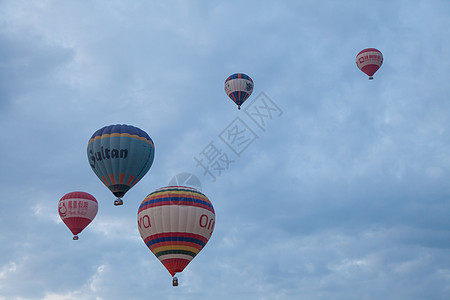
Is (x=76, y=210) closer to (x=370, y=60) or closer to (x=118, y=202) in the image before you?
(x=118, y=202)

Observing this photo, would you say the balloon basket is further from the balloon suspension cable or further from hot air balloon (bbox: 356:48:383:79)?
hot air balloon (bbox: 356:48:383:79)

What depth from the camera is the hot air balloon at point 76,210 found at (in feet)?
164

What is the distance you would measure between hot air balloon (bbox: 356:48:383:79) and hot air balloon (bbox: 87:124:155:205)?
2593 centimetres

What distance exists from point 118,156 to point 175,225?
7.65 metres

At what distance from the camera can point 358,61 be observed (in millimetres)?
56812

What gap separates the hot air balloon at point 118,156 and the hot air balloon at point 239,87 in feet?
59.3

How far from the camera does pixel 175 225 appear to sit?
3541 cm

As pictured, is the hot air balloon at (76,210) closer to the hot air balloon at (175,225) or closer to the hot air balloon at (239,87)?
the hot air balloon at (175,225)

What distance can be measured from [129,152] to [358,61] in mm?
27831

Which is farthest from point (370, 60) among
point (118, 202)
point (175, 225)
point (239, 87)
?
point (175, 225)

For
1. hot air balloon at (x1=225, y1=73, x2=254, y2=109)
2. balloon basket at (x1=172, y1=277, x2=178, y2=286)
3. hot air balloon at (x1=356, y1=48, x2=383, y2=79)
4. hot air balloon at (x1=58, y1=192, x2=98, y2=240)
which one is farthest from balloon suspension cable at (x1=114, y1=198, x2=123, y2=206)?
hot air balloon at (x1=356, y1=48, x2=383, y2=79)

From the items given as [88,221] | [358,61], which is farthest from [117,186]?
[358,61]

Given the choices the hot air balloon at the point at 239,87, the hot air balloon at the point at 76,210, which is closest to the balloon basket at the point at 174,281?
the hot air balloon at the point at 76,210

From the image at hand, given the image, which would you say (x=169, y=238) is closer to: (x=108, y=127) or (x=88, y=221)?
(x=108, y=127)
